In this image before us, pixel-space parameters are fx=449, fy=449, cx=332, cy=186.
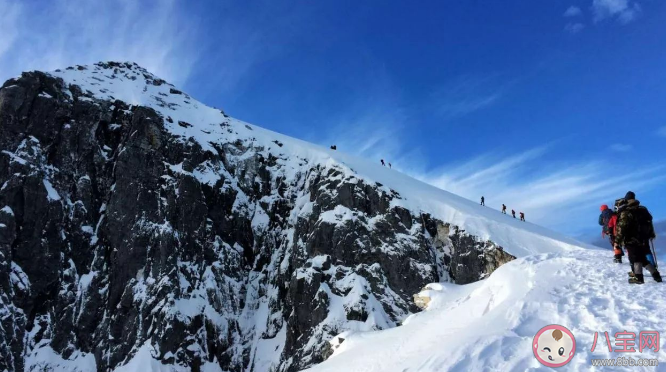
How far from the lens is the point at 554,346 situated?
740cm

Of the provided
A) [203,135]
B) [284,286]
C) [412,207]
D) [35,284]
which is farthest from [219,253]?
[412,207]

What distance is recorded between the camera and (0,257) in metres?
56.3

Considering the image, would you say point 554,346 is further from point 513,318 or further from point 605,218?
point 605,218

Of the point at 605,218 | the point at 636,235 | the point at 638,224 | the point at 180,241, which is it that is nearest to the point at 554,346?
the point at 636,235

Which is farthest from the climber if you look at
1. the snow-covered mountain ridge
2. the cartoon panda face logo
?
the snow-covered mountain ridge

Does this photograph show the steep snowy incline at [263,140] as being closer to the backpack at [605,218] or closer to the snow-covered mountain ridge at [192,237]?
the snow-covered mountain ridge at [192,237]

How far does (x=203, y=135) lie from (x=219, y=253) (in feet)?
61.0

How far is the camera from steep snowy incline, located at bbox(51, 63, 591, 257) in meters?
51.9

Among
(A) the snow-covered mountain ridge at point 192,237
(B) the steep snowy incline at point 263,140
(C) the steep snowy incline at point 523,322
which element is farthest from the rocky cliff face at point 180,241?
(C) the steep snowy incline at point 523,322

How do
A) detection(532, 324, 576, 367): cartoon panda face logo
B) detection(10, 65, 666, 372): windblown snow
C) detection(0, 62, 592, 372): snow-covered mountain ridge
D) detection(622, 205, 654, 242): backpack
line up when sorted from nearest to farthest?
detection(532, 324, 576, 367): cartoon panda face logo → detection(10, 65, 666, 372): windblown snow → detection(622, 205, 654, 242): backpack → detection(0, 62, 592, 372): snow-covered mountain ridge

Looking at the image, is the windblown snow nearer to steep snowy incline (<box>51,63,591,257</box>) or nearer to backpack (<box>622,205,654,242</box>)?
backpack (<box>622,205,654,242</box>)

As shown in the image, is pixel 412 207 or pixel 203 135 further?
pixel 203 135

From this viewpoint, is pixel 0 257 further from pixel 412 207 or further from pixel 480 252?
pixel 480 252

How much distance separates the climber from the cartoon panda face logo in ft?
12.9
